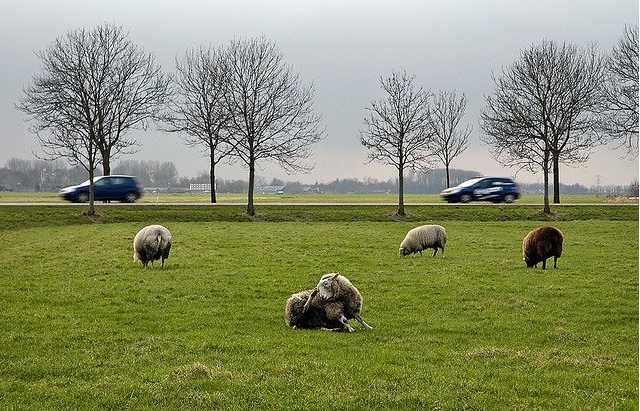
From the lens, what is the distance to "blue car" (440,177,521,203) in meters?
60.6

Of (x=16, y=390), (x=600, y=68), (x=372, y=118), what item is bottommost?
(x=16, y=390)

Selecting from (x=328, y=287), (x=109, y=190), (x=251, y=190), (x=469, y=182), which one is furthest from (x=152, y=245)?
(x=469, y=182)

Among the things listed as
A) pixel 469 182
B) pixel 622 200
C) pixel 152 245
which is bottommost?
pixel 152 245

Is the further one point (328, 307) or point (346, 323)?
point (328, 307)

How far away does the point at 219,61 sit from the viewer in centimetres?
6209

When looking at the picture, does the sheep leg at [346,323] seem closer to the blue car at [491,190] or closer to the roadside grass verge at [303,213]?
the roadside grass verge at [303,213]

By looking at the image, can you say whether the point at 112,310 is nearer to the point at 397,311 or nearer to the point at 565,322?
the point at 397,311

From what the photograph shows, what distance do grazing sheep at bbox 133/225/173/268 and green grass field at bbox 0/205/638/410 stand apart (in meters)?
0.80

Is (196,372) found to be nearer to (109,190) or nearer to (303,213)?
(303,213)

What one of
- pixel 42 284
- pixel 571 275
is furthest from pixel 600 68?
pixel 42 284

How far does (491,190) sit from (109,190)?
3377 cm

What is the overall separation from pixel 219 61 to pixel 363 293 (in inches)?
1880

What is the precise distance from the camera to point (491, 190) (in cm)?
6059

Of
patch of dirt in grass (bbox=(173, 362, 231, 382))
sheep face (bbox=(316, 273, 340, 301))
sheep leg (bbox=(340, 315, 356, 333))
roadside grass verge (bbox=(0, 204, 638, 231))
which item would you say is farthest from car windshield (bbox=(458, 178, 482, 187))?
patch of dirt in grass (bbox=(173, 362, 231, 382))
